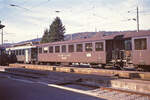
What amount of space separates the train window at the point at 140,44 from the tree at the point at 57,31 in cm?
5468

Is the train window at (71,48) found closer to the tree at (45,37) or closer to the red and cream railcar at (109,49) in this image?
the red and cream railcar at (109,49)

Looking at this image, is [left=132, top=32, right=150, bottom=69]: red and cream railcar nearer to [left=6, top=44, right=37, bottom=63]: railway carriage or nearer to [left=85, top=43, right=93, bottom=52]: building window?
[left=85, top=43, right=93, bottom=52]: building window

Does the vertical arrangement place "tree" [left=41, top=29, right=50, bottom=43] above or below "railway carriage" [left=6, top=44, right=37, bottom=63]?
above

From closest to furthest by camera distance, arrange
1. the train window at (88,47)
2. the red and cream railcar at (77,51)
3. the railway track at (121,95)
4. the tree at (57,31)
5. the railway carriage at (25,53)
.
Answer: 1. the railway track at (121,95)
2. the red and cream railcar at (77,51)
3. the train window at (88,47)
4. the railway carriage at (25,53)
5. the tree at (57,31)

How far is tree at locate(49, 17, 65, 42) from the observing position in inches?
2686

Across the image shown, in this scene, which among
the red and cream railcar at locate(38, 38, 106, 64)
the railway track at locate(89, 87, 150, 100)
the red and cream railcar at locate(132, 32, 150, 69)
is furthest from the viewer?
the red and cream railcar at locate(38, 38, 106, 64)

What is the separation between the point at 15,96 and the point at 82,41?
37.3 feet

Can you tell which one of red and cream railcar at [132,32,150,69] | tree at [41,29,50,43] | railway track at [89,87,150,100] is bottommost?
railway track at [89,87,150,100]

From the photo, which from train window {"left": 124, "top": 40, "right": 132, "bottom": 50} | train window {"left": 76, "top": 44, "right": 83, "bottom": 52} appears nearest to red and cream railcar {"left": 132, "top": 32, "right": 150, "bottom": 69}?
train window {"left": 124, "top": 40, "right": 132, "bottom": 50}

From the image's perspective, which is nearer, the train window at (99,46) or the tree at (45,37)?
the train window at (99,46)

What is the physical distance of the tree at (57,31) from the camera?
68.2 metres

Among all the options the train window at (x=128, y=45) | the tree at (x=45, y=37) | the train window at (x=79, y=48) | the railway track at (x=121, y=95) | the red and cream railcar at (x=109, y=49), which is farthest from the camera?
the tree at (x=45, y=37)

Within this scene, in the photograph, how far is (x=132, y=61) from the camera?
14.3 metres

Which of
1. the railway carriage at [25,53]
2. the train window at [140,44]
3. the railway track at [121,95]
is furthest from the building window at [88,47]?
the railway carriage at [25,53]
